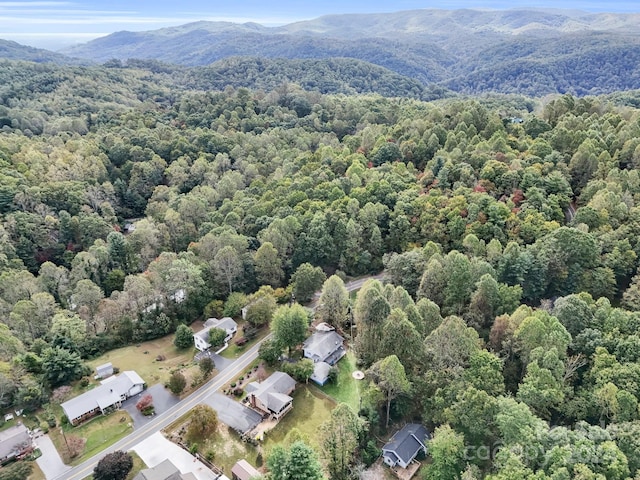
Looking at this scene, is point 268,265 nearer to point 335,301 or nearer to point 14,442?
point 335,301

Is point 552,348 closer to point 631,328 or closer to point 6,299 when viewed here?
point 631,328

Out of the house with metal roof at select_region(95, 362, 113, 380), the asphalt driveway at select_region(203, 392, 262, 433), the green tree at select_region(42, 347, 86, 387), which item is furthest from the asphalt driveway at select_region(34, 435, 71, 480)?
the asphalt driveway at select_region(203, 392, 262, 433)

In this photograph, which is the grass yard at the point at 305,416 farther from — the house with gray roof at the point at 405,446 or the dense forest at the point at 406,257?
the house with gray roof at the point at 405,446

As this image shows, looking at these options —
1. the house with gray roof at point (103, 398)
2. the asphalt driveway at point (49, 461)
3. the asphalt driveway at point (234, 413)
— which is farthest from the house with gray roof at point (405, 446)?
the asphalt driveway at point (49, 461)

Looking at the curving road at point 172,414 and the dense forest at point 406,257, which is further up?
the dense forest at point 406,257

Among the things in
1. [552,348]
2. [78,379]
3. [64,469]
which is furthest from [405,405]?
[78,379]

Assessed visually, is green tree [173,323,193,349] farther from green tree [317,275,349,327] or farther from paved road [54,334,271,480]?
green tree [317,275,349,327]
